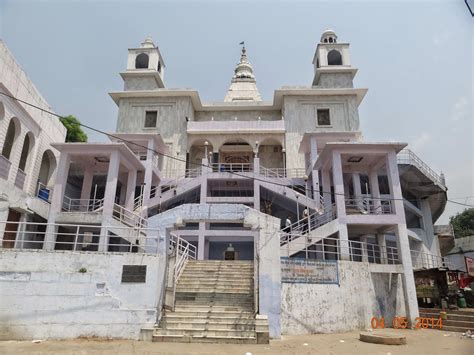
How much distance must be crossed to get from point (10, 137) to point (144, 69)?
43.0 feet

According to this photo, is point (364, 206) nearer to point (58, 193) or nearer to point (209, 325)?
point (209, 325)

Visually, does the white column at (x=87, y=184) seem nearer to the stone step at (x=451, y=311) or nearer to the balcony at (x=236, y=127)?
the balcony at (x=236, y=127)

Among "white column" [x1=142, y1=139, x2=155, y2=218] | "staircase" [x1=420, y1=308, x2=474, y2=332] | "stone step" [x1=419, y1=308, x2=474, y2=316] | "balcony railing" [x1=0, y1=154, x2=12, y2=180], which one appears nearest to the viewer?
"staircase" [x1=420, y1=308, x2=474, y2=332]

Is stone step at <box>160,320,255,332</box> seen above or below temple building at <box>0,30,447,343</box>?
below

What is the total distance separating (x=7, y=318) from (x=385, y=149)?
1605cm

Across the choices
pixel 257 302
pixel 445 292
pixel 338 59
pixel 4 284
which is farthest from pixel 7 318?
pixel 338 59

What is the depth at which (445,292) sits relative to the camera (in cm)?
1520

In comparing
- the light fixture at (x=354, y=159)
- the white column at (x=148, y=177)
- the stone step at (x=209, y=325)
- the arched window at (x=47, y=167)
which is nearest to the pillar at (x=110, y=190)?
the white column at (x=148, y=177)

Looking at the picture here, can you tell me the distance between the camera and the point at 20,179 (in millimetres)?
17094

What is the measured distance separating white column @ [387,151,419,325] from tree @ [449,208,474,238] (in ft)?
128

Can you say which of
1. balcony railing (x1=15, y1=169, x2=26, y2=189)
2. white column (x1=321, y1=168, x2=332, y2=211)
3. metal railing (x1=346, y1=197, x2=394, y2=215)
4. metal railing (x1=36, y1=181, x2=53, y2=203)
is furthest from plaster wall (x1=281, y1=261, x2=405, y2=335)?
metal railing (x1=36, y1=181, x2=53, y2=203)

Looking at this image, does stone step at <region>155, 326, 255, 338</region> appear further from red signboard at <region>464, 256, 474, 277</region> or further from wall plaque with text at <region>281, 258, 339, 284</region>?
red signboard at <region>464, 256, 474, 277</region>

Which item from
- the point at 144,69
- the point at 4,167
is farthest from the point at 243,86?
the point at 4,167

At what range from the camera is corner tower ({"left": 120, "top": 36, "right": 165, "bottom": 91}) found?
27234mm
